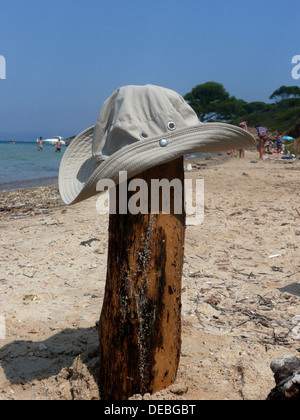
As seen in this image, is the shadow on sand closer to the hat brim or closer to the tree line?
the hat brim

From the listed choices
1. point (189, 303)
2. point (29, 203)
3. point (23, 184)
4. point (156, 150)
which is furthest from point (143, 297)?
point (23, 184)

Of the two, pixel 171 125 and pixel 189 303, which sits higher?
pixel 171 125

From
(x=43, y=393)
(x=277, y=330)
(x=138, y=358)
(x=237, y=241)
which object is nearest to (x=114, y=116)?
(x=138, y=358)

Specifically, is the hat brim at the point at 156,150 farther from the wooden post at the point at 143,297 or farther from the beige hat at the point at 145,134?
the wooden post at the point at 143,297

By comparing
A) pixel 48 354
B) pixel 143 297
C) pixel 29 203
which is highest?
pixel 29 203

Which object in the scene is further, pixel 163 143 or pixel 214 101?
pixel 214 101

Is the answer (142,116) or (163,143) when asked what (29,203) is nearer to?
(142,116)

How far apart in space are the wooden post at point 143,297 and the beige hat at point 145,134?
0.15m

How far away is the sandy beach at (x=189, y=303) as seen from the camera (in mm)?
2572

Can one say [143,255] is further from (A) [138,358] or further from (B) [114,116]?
(B) [114,116]

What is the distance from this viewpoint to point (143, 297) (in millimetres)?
2225

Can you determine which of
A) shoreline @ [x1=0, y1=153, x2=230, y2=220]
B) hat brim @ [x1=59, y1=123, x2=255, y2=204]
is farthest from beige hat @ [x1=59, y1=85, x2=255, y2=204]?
shoreline @ [x1=0, y1=153, x2=230, y2=220]

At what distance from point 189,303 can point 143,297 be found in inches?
60.7

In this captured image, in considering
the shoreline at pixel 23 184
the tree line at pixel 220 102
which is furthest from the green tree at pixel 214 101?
the shoreline at pixel 23 184
